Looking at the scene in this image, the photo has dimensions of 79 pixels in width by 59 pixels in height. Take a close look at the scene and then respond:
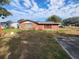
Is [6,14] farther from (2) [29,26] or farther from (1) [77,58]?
(2) [29,26]

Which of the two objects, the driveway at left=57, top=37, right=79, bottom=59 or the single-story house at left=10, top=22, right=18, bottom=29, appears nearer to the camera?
the driveway at left=57, top=37, right=79, bottom=59

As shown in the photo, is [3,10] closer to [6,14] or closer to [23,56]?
[6,14]

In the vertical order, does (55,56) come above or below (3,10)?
below

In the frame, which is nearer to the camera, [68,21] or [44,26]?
[44,26]

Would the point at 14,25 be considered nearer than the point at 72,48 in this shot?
No

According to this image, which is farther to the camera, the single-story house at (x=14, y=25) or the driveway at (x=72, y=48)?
the single-story house at (x=14, y=25)

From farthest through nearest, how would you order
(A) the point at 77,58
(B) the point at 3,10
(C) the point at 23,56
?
(B) the point at 3,10 < (C) the point at 23,56 < (A) the point at 77,58

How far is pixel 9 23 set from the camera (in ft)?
240

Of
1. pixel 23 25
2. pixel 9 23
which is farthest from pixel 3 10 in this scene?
pixel 9 23

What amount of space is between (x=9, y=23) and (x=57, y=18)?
3721 centimetres

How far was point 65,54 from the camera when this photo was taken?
18.9m

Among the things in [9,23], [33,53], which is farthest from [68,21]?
[33,53]

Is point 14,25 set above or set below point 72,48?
below

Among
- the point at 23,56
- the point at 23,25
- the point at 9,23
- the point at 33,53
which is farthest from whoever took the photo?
the point at 9,23
